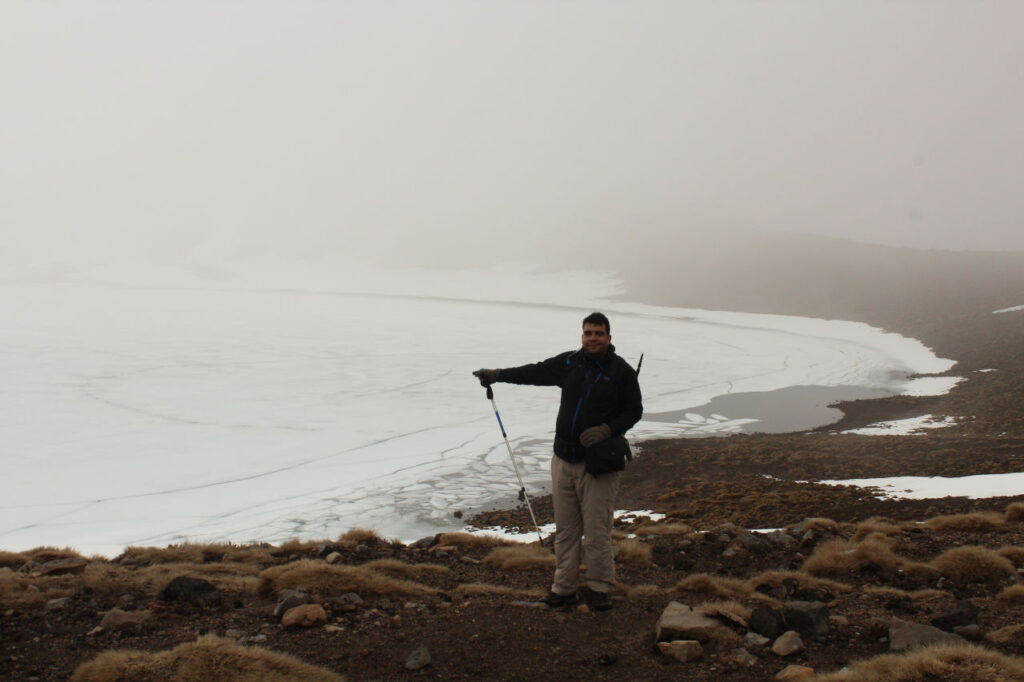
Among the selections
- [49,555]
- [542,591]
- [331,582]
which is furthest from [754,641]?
[49,555]

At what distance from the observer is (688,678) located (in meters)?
4.81

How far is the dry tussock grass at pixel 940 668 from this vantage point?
4352 mm

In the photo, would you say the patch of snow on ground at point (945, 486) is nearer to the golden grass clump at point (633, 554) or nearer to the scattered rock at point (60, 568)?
the golden grass clump at point (633, 554)

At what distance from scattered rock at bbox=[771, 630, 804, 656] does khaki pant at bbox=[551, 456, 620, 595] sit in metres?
1.29

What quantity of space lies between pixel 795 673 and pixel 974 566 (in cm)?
336

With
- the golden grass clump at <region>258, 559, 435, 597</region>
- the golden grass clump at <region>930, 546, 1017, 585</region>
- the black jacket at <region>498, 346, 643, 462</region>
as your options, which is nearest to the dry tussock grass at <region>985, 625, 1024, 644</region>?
the golden grass clump at <region>930, 546, 1017, 585</region>

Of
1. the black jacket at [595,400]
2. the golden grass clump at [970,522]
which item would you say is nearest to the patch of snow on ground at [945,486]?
the golden grass clump at [970,522]

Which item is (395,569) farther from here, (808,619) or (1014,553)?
(1014,553)

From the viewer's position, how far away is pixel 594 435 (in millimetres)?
5613

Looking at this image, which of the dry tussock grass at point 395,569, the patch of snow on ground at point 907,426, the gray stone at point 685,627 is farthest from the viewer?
the patch of snow on ground at point 907,426

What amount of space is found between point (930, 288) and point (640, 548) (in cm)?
8530

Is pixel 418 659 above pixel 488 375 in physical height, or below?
below

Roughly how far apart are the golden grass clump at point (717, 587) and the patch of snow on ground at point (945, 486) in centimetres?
707

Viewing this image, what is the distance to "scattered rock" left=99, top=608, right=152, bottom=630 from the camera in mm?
5605
